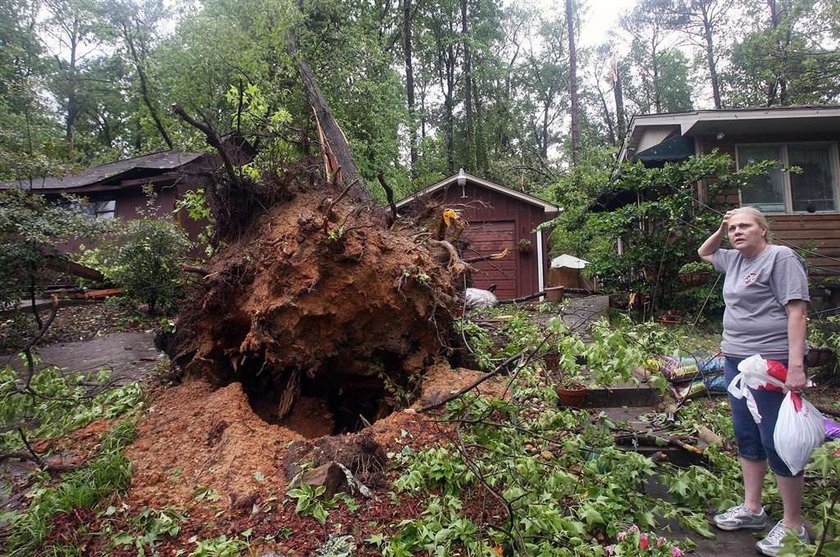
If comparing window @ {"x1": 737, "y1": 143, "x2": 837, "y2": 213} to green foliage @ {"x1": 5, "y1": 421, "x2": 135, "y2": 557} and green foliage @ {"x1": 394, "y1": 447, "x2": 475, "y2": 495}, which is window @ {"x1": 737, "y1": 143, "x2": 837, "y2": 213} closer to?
green foliage @ {"x1": 394, "y1": 447, "x2": 475, "y2": 495}

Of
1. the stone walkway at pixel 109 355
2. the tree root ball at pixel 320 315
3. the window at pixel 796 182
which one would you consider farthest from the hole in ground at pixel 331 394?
the window at pixel 796 182

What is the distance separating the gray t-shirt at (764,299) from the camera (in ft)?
7.41

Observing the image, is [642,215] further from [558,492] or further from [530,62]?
[530,62]

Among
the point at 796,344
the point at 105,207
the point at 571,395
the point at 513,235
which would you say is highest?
the point at 105,207

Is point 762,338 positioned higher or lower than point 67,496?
higher

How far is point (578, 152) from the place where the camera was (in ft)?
70.9

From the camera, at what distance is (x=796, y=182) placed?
923 cm

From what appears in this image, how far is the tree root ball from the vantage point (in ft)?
12.8

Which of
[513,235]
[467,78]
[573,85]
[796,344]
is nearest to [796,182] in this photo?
[513,235]

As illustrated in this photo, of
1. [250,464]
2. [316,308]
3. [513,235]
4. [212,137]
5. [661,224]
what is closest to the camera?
[250,464]

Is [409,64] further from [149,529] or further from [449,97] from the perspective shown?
[149,529]

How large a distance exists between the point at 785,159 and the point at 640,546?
1028cm

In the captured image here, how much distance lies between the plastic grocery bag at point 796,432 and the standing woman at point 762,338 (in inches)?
3.7

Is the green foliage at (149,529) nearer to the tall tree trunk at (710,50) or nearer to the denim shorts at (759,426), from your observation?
the denim shorts at (759,426)
